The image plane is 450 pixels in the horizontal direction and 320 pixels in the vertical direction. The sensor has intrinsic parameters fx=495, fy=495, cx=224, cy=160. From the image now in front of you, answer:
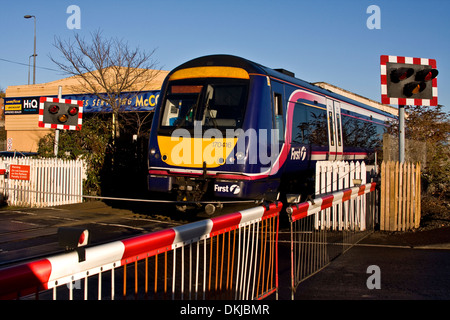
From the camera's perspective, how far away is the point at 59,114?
13469 mm

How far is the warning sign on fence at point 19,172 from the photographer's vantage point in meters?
13.4

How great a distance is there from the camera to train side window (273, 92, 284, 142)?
36.1 ft

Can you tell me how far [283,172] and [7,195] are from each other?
803cm

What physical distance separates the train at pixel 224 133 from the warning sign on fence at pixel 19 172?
4.43 meters

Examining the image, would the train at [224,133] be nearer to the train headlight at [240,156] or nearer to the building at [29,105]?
the train headlight at [240,156]

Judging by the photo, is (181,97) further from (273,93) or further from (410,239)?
(410,239)

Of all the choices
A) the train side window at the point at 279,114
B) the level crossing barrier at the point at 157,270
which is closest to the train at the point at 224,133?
the train side window at the point at 279,114

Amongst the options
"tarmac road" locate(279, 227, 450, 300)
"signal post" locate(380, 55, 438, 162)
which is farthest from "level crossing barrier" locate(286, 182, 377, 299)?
"signal post" locate(380, 55, 438, 162)

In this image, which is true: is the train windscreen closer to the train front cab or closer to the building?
the train front cab

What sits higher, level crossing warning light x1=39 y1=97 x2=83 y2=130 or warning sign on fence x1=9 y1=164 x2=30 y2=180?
level crossing warning light x1=39 y1=97 x2=83 y2=130

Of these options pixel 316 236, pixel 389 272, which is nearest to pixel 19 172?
pixel 316 236

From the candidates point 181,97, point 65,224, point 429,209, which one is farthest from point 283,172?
point 65,224

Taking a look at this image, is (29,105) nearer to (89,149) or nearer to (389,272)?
(89,149)
